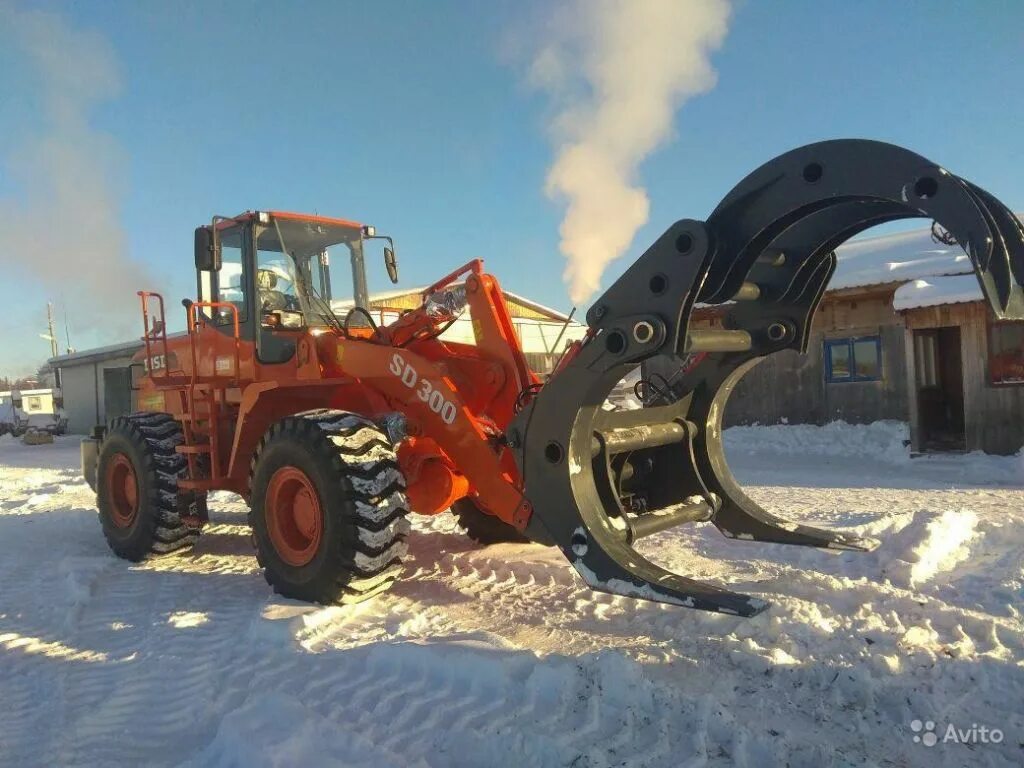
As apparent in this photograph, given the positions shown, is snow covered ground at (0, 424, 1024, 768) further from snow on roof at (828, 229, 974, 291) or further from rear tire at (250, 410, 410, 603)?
snow on roof at (828, 229, 974, 291)

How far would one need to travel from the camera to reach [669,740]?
281 centimetres

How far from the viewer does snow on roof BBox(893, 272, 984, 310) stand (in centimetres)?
1132

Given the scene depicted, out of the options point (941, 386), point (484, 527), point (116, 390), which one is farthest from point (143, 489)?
point (941, 386)

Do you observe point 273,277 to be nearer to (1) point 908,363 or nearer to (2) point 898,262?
(1) point 908,363

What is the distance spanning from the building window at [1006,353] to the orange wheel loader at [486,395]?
9.01 m

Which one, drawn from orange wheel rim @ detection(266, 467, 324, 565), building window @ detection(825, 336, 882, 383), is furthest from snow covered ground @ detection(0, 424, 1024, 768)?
building window @ detection(825, 336, 882, 383)

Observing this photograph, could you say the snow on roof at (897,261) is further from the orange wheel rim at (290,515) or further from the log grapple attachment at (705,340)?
the orange wheel rim at (290,515)

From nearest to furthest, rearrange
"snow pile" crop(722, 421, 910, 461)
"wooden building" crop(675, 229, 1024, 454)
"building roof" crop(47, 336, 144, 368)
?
"wooden building" crop(675, 229, 1024, 454) → "snow pile" crop(722, 421, 910, 461) → "building roof" crop(47, 336, 144, 368)

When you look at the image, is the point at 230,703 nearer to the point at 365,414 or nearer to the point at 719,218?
the point at 365,414

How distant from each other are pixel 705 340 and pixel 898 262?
1303cm

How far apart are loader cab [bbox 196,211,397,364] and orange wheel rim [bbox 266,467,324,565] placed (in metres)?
1.23

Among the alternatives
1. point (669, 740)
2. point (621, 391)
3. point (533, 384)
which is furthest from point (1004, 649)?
point (621, 391)

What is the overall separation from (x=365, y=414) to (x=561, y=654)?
2.46 m

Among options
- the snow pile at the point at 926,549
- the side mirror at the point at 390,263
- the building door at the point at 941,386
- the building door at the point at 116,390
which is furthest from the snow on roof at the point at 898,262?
the building door at the point at 116,390
